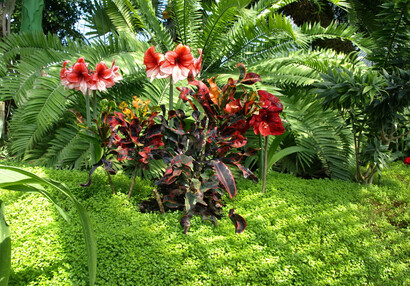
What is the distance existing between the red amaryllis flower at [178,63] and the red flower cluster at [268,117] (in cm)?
58

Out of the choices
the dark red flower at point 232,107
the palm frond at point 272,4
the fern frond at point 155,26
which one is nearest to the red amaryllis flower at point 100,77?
the dark red flower at point 232,107

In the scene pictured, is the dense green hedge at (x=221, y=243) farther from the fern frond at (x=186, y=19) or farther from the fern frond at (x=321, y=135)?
the fern frond at (x=186, y=19)

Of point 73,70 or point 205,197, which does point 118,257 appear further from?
point 73,70

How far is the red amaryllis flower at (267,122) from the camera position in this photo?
244 centimetres

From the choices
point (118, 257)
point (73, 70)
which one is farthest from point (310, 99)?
point (118, 257)

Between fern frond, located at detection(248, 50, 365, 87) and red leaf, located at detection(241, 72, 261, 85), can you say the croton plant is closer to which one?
red leaf, located at detection(241, 72, 261, 85)

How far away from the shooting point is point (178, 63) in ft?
7.63

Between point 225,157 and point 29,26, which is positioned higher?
point 29,26

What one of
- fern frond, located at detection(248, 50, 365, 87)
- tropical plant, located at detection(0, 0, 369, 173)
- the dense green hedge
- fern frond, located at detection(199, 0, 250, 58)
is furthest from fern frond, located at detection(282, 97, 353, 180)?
fern frond, located at detection(199, 0, 250, 58)

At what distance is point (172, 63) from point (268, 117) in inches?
31.9

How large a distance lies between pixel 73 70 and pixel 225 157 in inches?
49.7

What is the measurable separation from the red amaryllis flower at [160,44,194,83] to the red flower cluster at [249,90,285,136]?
0.58m

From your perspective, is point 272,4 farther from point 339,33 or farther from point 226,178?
point 226,178

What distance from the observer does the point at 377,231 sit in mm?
2395
